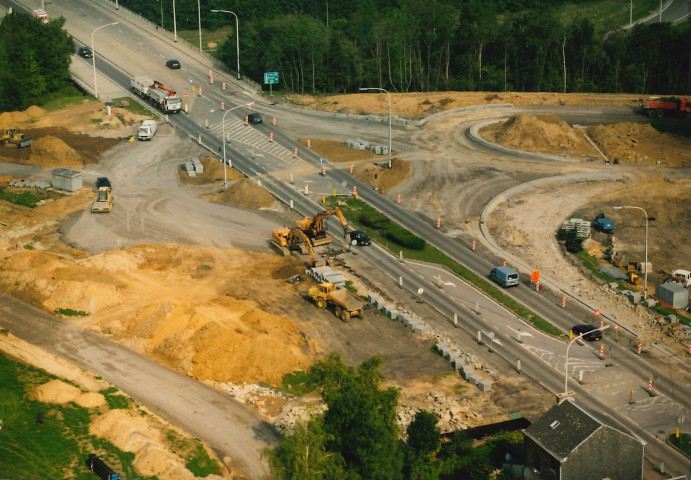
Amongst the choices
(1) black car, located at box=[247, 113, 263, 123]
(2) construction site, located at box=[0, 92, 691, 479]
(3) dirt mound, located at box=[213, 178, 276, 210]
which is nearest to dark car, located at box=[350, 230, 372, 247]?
(2) construction site, located at box=[0, 92, 691, 479]

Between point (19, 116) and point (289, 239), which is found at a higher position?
point (19, 116)

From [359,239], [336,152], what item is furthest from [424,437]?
[336,152]

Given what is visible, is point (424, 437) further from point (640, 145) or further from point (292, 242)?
point (640, 145)

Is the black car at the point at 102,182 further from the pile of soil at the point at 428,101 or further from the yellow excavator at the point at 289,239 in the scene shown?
the pile of soil at the point at 428,101

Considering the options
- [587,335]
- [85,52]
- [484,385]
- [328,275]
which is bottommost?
[587,335]

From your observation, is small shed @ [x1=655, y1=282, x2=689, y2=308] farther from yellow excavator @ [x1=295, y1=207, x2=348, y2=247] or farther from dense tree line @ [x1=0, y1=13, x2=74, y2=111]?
dense tree line @ [x1=0, y1=13, x2=74, y2=111]

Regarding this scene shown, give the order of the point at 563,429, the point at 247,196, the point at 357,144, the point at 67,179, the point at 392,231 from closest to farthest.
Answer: the point at 563,429 < the point at 392,231 < the point at 247,196 < the point at 67,179 < the point at 357,144

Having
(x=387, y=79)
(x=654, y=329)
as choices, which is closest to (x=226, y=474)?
(x=654, y=329)
